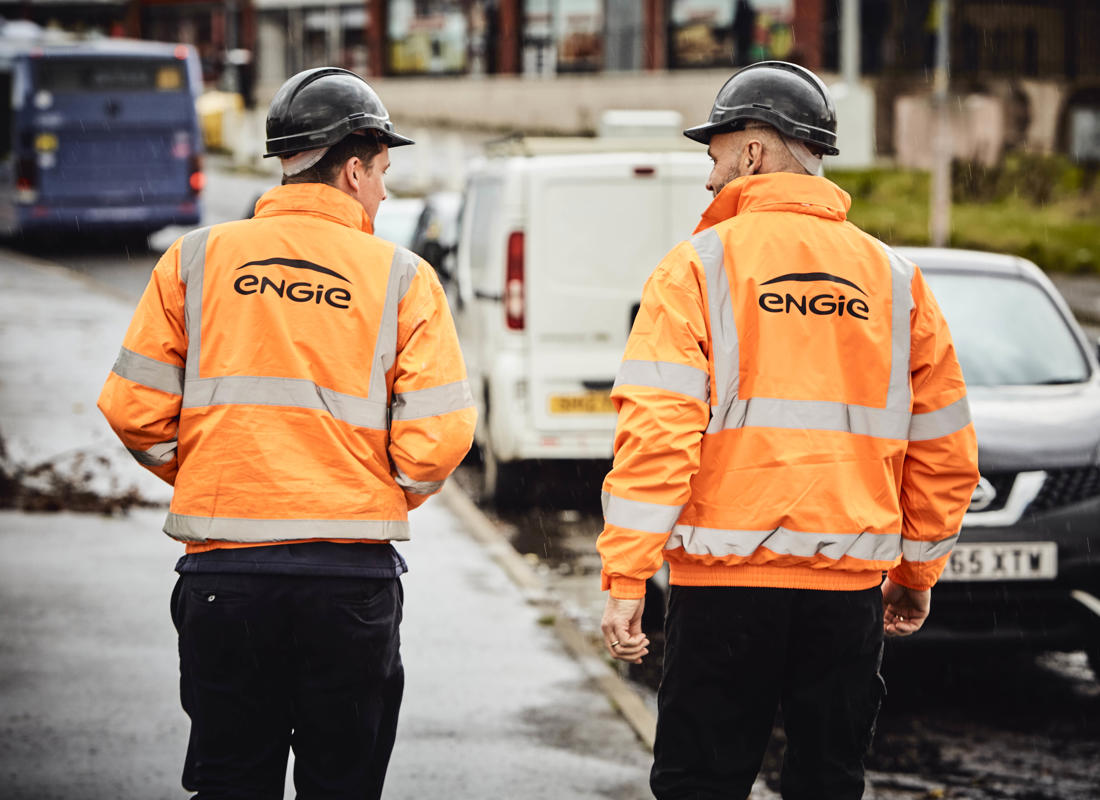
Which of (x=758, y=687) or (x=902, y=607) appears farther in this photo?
(x=902, y=607)

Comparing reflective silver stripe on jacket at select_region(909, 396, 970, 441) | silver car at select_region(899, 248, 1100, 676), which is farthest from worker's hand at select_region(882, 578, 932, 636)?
silver car at select_region(899, 248, 1100, 676)

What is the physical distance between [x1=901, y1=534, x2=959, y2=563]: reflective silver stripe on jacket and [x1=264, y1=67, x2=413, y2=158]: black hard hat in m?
1.55

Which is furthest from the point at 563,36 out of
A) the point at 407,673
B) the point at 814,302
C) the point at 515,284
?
the point at 814,302

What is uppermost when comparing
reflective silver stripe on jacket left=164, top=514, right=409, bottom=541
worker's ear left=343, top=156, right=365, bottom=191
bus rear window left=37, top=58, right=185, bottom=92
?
bus rear window left=37, top=58, right=185, bottom=92

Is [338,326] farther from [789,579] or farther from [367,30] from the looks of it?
[367,30]

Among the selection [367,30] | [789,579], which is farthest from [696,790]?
[367,30]

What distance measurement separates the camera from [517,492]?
10.0 meters

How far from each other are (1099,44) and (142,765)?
36.0 meters

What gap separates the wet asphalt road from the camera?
5227 mm

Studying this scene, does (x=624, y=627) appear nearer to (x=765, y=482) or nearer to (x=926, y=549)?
(x=765, y=482)

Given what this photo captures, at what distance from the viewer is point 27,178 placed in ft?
72.4

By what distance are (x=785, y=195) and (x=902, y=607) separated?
40.9 inches

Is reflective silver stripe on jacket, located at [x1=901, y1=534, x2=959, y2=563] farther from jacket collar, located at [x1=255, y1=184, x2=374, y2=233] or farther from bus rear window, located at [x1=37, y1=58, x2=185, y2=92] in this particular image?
bus rear window, located at [x1=37, y1=58, x2=185, y2=92]

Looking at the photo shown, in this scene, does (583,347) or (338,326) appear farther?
(583,347)
